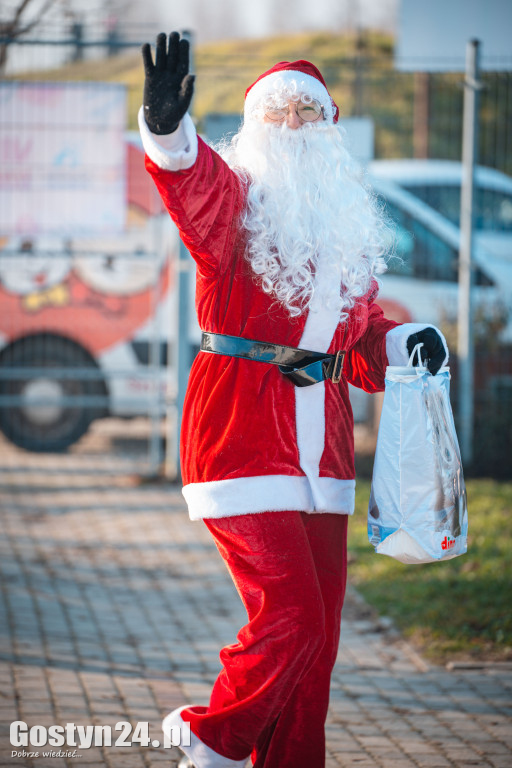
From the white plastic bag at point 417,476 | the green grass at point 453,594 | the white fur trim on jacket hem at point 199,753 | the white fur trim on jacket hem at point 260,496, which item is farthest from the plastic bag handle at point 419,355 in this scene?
the green grass at point 453,594

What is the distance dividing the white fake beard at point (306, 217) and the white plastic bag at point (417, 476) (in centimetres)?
31

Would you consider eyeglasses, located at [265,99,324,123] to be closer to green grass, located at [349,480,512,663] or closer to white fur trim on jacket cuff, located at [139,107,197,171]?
white fur trim on jacket cuff, located at [139,107,197,171]

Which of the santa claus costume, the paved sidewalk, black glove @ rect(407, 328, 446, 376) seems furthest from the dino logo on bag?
the paved sidewalk

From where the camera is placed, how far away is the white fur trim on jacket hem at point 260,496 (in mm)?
2473

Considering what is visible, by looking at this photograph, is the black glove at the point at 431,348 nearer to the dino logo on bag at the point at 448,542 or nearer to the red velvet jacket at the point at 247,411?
the red velvet jacket at the point at 247,411

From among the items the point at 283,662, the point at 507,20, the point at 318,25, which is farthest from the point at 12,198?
the point at 318,25

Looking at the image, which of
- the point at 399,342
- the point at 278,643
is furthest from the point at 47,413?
the point at 278,643

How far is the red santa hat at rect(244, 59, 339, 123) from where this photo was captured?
2.64m

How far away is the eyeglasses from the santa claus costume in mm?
16

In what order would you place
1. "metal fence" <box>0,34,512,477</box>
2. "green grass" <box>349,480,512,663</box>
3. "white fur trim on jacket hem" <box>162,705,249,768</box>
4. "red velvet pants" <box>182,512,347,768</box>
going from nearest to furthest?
"red velvet pants" <box>182,512,347,768</box>, "white fur trim on jacket hem" <box>162,705,249,768</box>, "green grass" <box>349,480,512,663</box>, "metal fence" <box>0,34,512,477</box>

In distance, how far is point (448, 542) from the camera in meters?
2.63

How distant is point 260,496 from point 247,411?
235 millimetres

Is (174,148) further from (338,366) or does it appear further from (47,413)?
(47,413)

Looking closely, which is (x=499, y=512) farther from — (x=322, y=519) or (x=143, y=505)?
(x=322, y=519)
